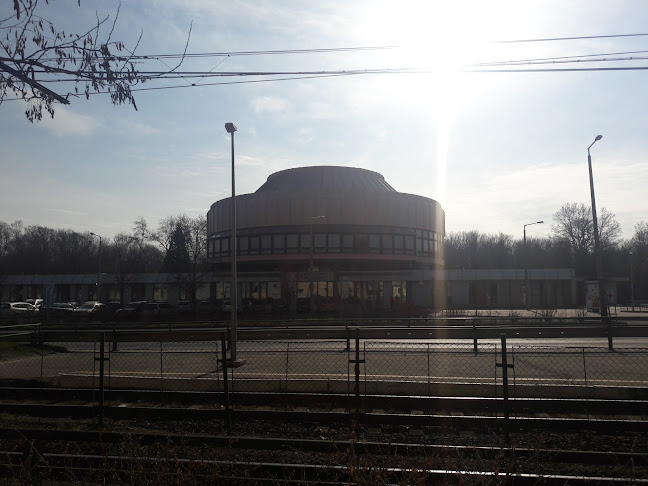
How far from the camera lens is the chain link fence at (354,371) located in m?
11.7

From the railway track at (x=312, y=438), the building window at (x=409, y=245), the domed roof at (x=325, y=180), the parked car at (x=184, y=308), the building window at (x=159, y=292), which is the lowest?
the railway track at (x=312, y=438)

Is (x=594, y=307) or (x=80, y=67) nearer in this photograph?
(x=80, y=67)

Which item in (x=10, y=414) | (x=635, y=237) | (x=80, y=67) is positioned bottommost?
(x=10, y=414)

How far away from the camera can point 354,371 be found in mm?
11453

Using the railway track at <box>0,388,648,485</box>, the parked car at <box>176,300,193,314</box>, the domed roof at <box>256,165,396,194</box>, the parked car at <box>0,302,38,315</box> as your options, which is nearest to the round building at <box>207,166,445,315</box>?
the domed roof at <box>256,165,396,194</box>

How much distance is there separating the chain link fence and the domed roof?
44.8 meters

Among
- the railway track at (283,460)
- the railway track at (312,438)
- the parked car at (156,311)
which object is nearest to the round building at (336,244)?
the parked car at (156,311)

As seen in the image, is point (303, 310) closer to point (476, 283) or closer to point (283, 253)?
point (283, 253)

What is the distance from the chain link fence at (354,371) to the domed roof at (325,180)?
1763 inches

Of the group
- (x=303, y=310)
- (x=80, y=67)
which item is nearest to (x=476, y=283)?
(x=303, y=310)

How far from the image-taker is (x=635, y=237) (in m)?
105

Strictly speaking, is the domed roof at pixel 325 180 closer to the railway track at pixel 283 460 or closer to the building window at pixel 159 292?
the building window at pixel 159 292

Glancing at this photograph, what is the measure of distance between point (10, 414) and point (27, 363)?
8065 millimetres

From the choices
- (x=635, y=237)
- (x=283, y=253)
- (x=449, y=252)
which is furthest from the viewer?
(x=449, y=252)
